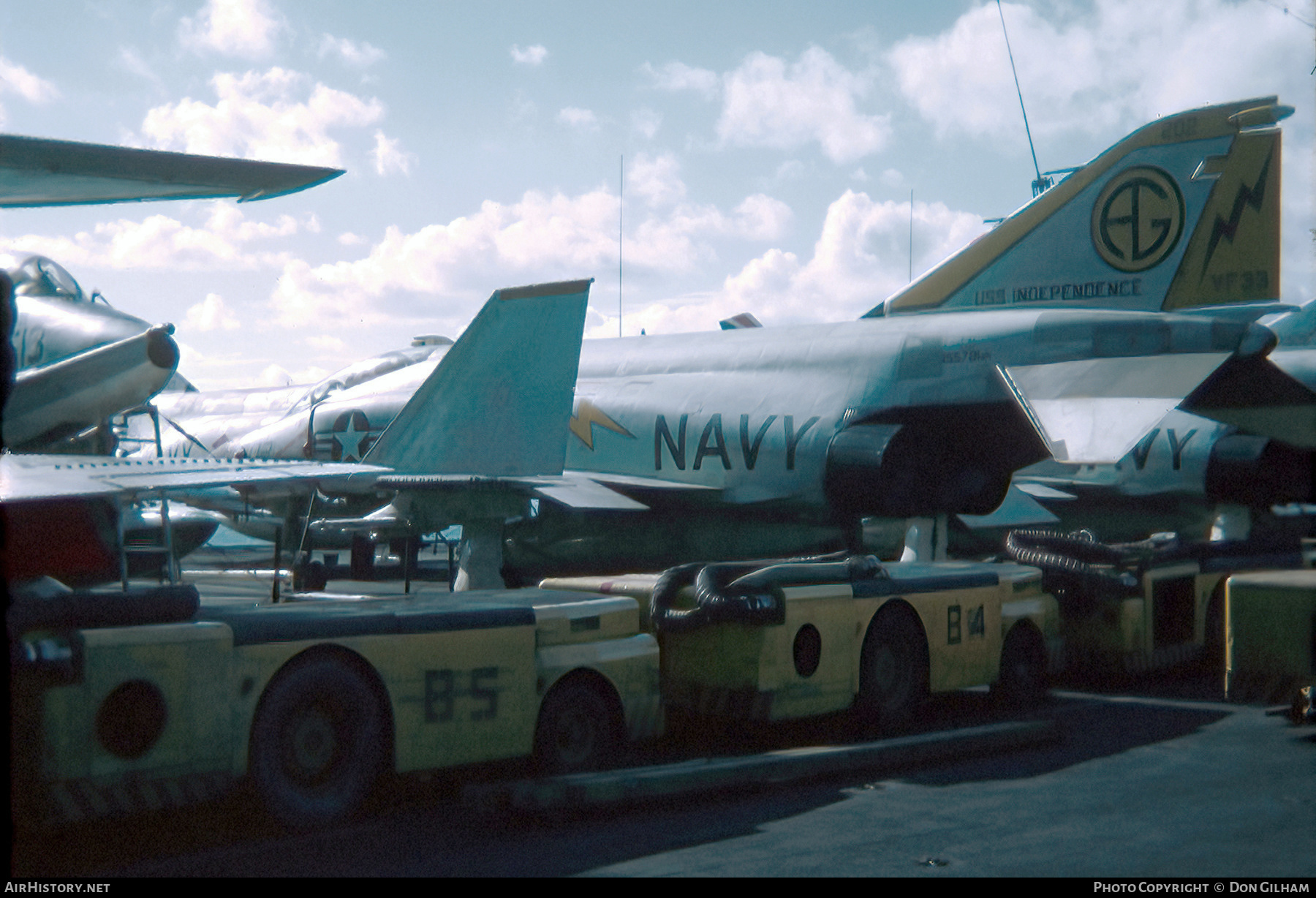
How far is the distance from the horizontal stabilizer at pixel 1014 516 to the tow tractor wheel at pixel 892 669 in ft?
22.1

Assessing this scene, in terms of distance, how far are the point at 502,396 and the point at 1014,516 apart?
7.70m

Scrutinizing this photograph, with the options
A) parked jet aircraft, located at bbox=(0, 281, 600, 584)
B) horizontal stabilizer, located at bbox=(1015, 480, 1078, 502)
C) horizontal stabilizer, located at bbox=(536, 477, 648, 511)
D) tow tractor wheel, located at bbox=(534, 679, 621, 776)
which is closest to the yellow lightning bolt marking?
horizontal stabilizer, located at bbox=(536, 477, 648, 511)

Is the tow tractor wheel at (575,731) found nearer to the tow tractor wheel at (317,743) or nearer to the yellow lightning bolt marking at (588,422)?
the tow tractor wheel at (317,743)

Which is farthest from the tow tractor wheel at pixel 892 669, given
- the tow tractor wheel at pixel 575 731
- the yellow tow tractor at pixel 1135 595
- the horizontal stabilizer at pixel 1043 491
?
the horizontal stabilizer at pixel 1043 491

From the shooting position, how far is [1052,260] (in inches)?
565

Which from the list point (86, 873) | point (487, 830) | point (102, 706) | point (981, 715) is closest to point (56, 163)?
point (102, 706)

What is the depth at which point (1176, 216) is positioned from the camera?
1355 cm

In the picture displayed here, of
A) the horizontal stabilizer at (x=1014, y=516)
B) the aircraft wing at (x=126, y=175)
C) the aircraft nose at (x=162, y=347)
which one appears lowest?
the horizontal stabilizer at (x=1014, y=516)

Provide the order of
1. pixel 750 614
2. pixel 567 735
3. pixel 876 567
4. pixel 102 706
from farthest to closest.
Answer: pixel 876 567
pixel 750 614
pixel 567 735
pixel 102 706

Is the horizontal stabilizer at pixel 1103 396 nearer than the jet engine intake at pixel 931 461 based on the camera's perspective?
Yes

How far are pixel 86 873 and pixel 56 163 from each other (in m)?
4.21

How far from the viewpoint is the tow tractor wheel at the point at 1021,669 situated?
9500 mm

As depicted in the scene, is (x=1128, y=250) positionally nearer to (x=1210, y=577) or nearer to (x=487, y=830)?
(x=1210, y=577)

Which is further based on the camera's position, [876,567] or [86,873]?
[876,567]
